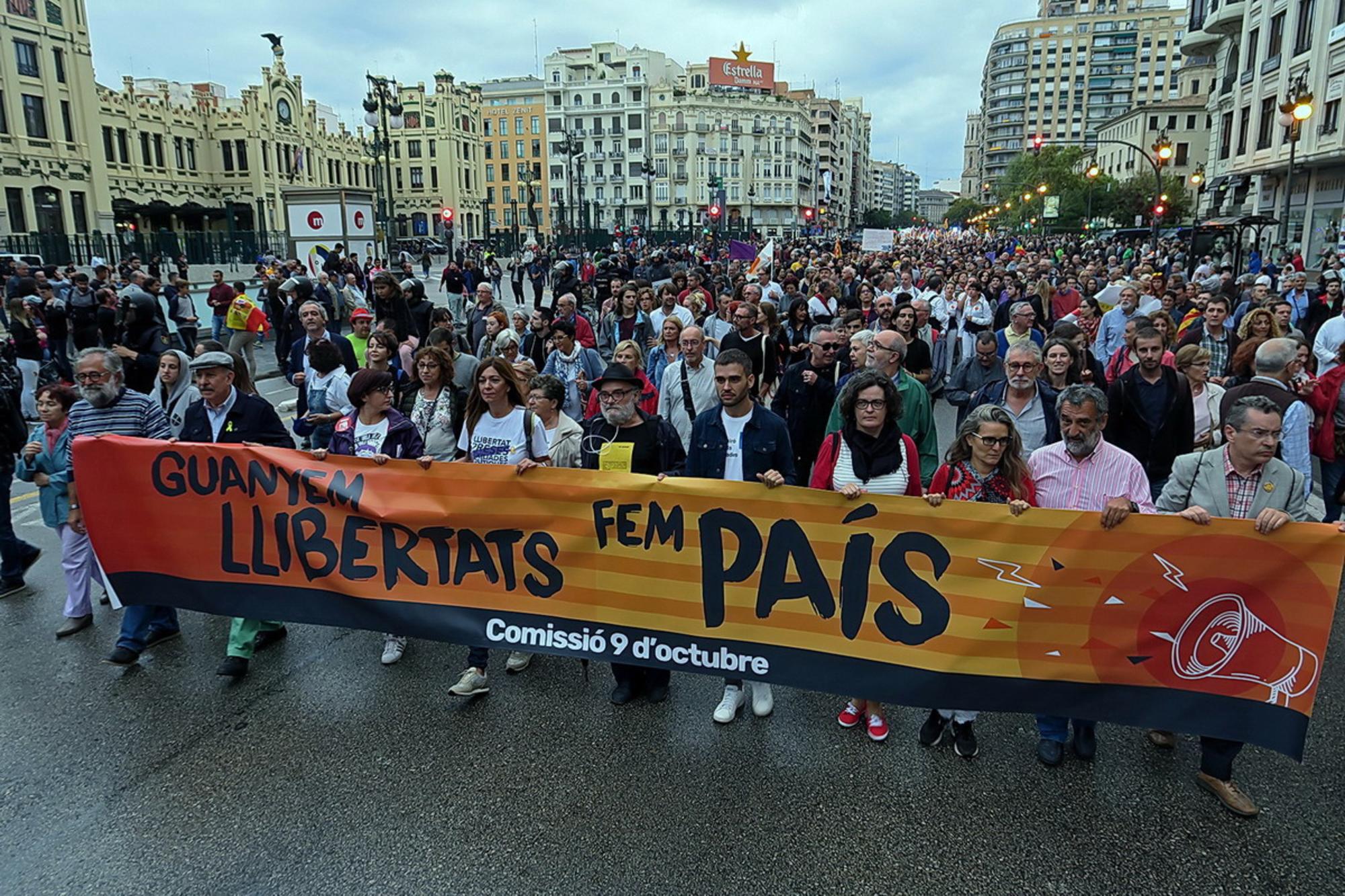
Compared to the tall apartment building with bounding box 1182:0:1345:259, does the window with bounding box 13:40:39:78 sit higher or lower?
higher

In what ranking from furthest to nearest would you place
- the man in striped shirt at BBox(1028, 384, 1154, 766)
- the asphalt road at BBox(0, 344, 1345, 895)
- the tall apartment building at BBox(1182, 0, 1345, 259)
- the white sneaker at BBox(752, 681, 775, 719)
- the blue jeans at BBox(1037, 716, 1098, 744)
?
1. the tall apartment building at BBox(1182, 0, 1345, 259)
2. the white sneaker at BBox(752, 681, 775, 719)
3. the blue jeans at BBox(1037, 716, 1098, 744)
4. the man in striped shirt at BBox(1028, 384, 1154, 766)
5. the asphalt road at BBox(0, 344, 1345, 895)

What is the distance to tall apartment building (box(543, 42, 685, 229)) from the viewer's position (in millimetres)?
113312

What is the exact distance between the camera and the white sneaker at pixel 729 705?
15.3 feet

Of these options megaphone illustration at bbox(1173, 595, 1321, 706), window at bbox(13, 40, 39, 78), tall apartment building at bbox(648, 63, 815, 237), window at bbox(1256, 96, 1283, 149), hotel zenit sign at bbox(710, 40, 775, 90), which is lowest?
megaphone illustration at bbox(1173, 595, 1321, 706)

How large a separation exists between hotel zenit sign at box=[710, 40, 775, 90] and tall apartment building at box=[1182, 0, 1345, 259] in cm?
7573

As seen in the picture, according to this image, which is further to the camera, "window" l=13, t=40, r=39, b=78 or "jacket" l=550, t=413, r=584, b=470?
"window" l=13, t=40, r=39, b=78

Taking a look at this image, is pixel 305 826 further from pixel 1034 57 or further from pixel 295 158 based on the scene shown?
pixel 1034 57

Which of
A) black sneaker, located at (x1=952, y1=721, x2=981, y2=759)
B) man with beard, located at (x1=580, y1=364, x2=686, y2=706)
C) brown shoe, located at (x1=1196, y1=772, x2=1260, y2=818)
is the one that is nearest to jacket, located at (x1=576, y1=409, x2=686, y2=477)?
man with beard, located at (x1=580, y1=364, x2=686, y2=706)

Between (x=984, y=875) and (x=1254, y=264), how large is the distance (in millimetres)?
26560

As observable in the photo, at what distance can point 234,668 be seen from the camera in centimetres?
516

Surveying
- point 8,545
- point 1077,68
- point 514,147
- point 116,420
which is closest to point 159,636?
point 116,420

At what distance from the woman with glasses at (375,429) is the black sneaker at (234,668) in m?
0.78

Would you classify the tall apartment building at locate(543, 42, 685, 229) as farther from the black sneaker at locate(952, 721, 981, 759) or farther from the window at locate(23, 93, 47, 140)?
the black sneaker at locate(952, 721, 981, 759)

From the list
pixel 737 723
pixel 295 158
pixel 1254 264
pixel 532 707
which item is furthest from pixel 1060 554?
pixel 295 158
